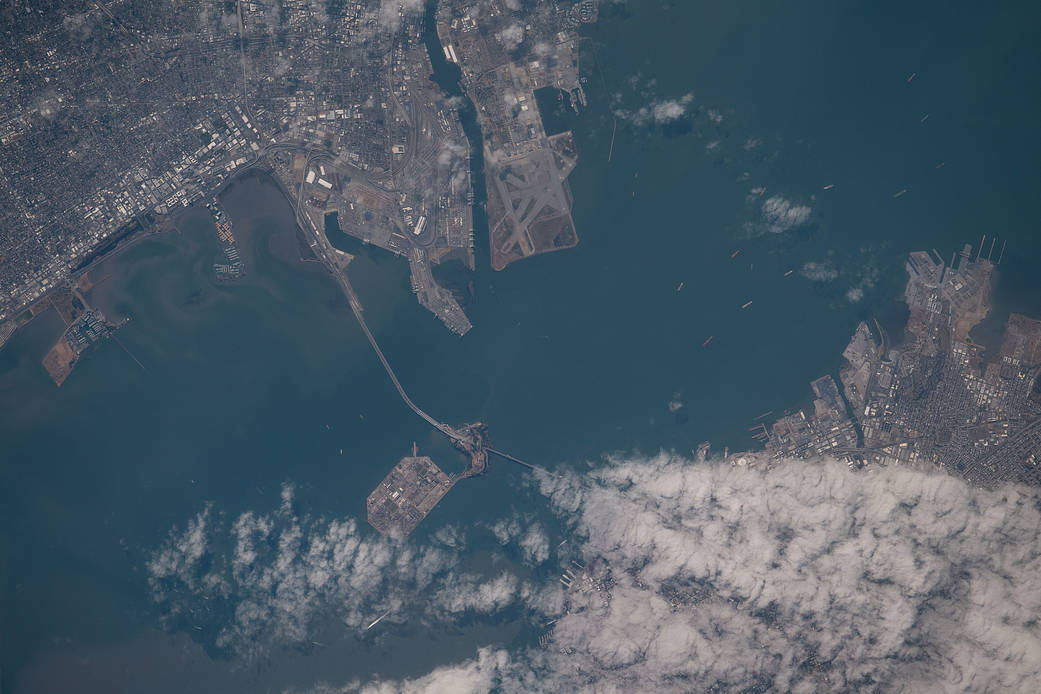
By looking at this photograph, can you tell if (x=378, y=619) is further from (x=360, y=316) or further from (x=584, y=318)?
(x=584, y=318)

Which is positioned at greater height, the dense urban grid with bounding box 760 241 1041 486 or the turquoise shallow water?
the turquoise shallow water

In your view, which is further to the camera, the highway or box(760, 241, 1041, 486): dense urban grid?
the highway

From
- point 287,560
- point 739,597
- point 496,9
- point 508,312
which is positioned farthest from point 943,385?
point 287,560

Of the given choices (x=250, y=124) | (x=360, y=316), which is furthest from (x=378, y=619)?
(x=250, y=124)

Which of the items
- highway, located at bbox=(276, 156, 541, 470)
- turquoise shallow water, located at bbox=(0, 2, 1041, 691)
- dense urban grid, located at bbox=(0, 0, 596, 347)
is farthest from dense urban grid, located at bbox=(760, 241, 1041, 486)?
dense urban grid, located at bbox=(0, 0, 596, 347)

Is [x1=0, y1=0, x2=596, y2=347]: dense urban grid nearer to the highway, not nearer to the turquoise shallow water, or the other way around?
the highway

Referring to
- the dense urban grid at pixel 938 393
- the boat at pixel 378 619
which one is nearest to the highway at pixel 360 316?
the boat at pixel 378 619

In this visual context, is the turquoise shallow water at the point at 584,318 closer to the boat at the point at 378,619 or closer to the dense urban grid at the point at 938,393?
the boat at the point at 378,619
